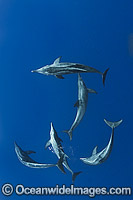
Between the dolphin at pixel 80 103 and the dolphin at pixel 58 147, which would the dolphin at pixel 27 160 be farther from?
the dolphin at pixel 80 103

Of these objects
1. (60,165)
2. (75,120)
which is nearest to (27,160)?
(60,165)

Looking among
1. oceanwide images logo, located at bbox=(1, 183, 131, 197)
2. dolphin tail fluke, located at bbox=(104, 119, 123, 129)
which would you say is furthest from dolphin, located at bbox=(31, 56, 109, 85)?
oceanwide images logo, located at bbox=(1, 183, 131, 197)

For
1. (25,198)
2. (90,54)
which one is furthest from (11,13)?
(25,198)

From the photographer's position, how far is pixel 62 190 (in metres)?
1.53

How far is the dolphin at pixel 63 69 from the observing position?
1492mm

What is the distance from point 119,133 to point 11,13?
0.96m

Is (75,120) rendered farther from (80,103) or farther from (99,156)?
(99,156)

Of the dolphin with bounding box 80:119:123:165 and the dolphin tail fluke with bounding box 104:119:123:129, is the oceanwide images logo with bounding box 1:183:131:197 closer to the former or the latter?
the dolphin with bounding box 80:119:123:165

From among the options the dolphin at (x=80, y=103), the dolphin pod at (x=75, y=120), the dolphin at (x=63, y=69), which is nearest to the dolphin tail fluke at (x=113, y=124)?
the dolphin pod at (x=75, y=120)

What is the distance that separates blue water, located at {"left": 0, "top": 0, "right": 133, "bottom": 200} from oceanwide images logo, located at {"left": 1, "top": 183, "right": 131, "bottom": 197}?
2 cm

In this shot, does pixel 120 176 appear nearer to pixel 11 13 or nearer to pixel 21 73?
pixel 21 73

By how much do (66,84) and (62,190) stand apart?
64 cm


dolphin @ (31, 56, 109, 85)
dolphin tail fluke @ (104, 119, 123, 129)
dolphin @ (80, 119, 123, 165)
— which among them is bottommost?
dolphin @ (80, 119, 123, 165)

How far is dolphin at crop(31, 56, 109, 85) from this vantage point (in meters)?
1.49
